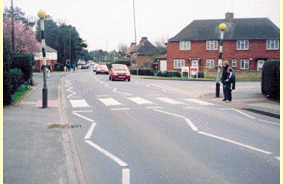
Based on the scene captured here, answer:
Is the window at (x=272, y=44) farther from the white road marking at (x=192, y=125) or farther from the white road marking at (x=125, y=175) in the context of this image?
the white road marking at (x=125, y=175)

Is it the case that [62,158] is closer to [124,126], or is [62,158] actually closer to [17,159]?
[17,159]

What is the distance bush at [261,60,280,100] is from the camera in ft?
47.2

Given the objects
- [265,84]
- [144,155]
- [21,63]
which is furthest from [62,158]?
[21,63]

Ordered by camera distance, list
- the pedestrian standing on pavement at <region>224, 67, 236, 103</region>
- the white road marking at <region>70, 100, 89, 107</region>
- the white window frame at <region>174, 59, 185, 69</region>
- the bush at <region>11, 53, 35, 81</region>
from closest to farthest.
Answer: the white road marking at <region>70, 100, 89, 107</region>, the pedestrian standing on pavement at <region>224, 67, 236, 103</region>, the bush at <region>11, 53, 35, 81</region>, the white window frame at <region>174, 59, 185, 69</region>

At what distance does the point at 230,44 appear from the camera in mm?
48500

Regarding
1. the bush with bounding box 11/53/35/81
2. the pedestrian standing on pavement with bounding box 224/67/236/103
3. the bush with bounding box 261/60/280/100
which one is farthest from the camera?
the bush with bounding box 11/53/35/81

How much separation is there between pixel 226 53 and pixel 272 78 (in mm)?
34939

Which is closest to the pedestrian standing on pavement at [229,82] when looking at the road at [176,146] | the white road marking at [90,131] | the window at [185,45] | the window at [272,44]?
the road at [176,146]

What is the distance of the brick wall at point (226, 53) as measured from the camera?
155ft

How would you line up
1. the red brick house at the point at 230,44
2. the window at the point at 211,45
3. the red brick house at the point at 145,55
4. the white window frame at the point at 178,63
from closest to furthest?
1. the red brick house at the point at 230,44
2. the window at the point at 211,45
3. the white window frame at the point at 178,63
4. the red brick house at the point at 145,55

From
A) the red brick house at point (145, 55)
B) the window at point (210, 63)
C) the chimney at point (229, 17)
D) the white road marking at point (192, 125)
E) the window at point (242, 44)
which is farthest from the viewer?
the red brick house at point (145, 55)

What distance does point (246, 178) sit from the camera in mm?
5023

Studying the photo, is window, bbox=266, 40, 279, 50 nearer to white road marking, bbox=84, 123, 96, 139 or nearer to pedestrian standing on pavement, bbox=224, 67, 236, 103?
pedestrian standing on pavement, bbox=224, 67, 236, 103

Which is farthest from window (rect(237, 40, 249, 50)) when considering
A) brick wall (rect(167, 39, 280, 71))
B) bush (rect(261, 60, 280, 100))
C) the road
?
the road
